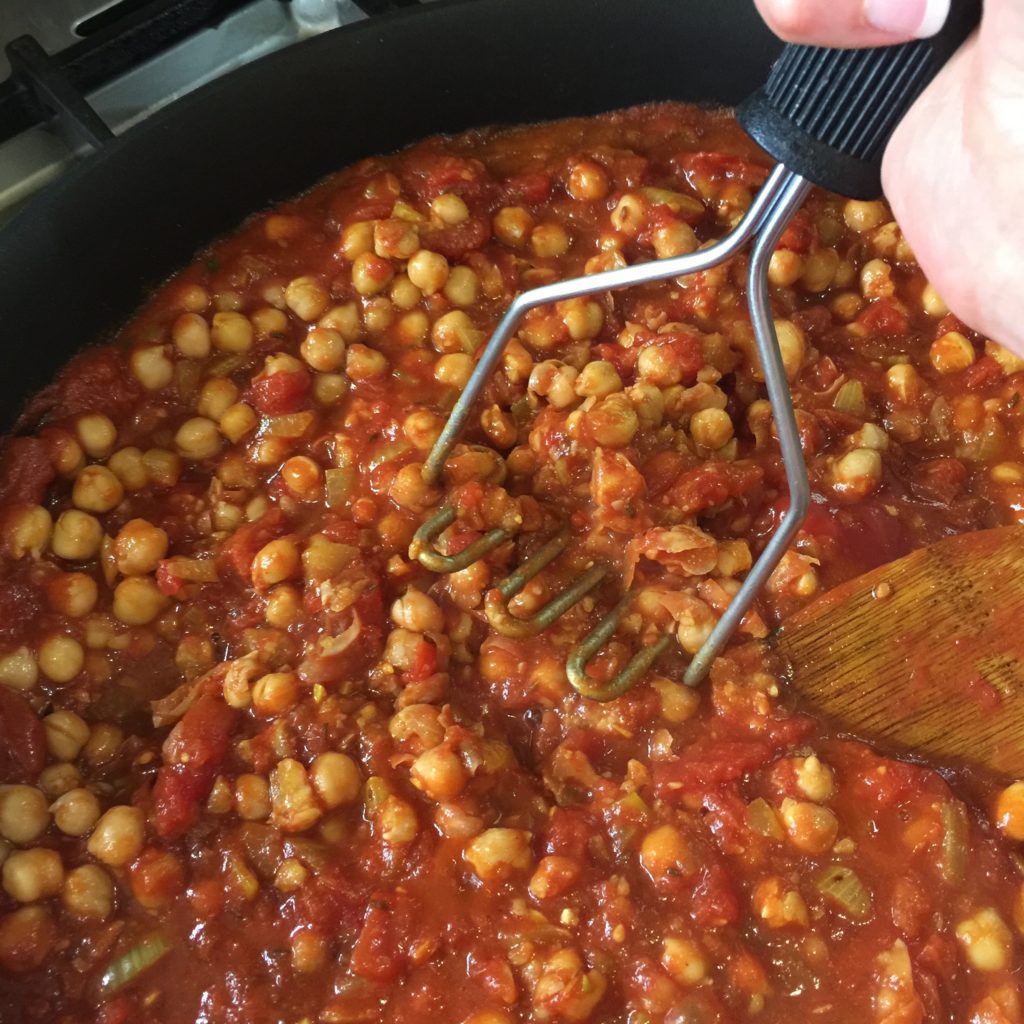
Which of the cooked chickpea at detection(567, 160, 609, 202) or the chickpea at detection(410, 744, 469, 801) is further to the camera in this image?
the cooked chickpea at detection(567, 160, 609, 202)

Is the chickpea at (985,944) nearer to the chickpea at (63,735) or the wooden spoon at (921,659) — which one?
the wooden spoon at (921,659)

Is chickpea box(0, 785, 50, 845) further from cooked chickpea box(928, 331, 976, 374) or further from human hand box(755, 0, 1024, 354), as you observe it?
cooked chickpea box(928, 331, 976, 374)

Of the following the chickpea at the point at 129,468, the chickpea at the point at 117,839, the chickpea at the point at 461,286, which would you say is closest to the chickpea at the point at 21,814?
the chickpea at the point at 117,839

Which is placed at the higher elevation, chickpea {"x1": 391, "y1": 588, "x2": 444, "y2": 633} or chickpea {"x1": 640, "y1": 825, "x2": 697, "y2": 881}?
chickpea {"x1": 391, "y1": 588, "x2": 444, "y2": 633}

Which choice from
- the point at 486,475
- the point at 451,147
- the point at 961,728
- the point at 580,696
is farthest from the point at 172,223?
the point at 961,728

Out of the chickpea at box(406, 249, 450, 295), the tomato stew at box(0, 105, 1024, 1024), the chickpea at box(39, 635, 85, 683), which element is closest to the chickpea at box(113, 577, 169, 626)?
the tomato stew at box(0, 105, 1024, 1024)

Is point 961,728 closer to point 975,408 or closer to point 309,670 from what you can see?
point 975,408
